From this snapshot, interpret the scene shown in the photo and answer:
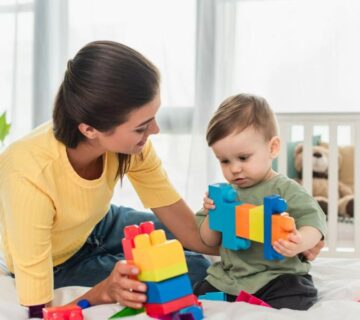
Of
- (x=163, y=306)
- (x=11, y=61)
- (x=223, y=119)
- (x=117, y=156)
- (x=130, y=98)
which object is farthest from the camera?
(x=11, y=61)

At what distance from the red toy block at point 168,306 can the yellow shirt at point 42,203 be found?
30 cm

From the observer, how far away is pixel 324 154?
109 inches

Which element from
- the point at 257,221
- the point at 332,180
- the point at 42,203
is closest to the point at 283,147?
the point at 332,180

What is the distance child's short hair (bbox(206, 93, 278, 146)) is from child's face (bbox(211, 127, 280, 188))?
0.01m

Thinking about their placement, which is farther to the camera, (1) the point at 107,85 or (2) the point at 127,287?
(1) the point at 107,85

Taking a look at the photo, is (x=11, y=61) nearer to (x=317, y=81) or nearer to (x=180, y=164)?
(x=180, y=164)

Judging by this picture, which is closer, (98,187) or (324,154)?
(98,187)

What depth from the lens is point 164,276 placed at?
1.19 m

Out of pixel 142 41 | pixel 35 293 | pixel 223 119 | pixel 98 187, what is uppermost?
pixel 142 41

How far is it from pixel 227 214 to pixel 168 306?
297mm

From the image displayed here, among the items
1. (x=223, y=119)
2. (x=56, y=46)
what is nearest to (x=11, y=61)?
(x=56, y=46)

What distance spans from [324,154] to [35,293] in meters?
1.69

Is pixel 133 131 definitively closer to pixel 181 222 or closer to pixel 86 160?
pixel 86 160

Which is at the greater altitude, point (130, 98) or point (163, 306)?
point (130, 98)
